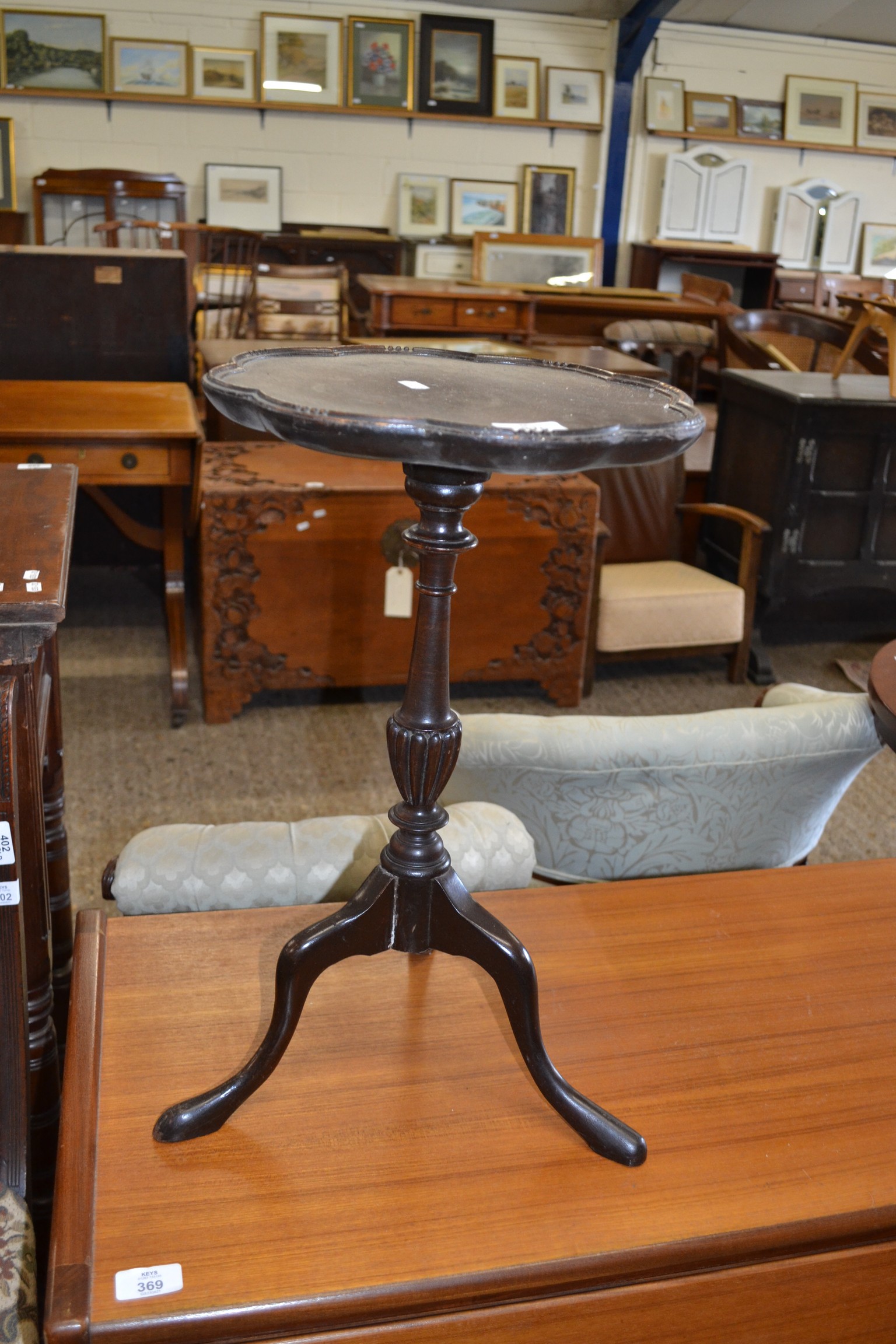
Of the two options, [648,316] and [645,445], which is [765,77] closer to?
[648,316]

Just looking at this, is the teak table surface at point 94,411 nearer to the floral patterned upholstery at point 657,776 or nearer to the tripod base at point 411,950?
the floral patterned upholstery at point 657,776

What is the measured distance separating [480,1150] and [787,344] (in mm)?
4965

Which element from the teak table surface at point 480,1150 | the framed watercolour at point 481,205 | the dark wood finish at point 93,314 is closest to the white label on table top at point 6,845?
the teak table surface at point 480,1150

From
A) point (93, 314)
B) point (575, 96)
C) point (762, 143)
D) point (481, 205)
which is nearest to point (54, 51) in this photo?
point (481, 205)

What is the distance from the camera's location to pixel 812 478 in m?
3.51

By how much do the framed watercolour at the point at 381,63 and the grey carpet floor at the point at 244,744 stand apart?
16.7 ft

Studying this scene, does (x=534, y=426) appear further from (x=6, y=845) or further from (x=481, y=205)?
(x=481, y=205)

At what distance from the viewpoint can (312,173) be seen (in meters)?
7.49

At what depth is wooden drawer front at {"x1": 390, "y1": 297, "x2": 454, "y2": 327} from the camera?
5.04 meters

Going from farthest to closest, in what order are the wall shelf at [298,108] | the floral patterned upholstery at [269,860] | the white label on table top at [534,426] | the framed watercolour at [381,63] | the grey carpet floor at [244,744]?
the framed watercolour at [381,63]
the wall shelf at [298,108]
the grey carpet floor at [244,744]
the floral patterned upholstery at [269,860]
the white label on table top at [534,426]

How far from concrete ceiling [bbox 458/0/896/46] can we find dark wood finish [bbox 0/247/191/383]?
5.27 metres

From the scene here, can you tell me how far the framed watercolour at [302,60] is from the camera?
7117 millimetres

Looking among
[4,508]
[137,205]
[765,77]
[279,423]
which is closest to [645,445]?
[279,423]

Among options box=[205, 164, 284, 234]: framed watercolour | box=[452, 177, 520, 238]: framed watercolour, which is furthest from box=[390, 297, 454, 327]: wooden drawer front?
box=[452, 177, 520, 238]: framed watercolour
